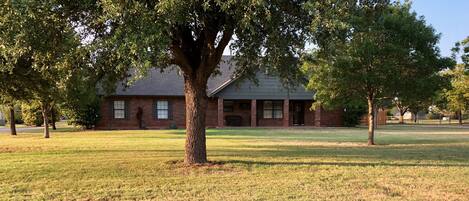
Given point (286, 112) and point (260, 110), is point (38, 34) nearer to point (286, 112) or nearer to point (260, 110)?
point (286, 112)

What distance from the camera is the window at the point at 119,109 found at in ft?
127

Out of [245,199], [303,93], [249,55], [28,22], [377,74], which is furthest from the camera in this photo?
[303,93]

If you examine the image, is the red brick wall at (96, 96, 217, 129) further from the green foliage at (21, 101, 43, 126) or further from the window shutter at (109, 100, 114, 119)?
the green foliage at (21, 101, 43, 126)

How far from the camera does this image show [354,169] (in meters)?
12.1

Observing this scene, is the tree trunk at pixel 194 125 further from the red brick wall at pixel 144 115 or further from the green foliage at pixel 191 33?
the red brick wall at pixel 144 115

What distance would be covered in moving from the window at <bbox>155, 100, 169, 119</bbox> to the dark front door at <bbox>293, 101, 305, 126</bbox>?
10457 millimetres

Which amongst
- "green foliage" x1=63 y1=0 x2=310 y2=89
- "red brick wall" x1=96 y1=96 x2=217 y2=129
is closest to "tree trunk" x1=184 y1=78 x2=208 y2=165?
"green foliage" x1=63 y1=0 x2=310 y2=89

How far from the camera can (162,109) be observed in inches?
1542

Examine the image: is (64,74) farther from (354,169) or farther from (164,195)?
(354,169)

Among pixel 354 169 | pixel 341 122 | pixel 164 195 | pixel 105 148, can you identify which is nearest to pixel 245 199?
pixel 164 195

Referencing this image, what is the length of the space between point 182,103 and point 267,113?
6.97 meters

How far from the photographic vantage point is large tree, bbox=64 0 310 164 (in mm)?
9562

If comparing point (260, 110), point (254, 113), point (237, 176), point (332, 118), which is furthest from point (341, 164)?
point (332, 118)

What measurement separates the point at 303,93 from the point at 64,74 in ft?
96.9
